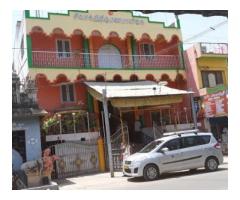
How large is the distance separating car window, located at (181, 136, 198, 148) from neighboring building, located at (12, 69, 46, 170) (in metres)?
5.41

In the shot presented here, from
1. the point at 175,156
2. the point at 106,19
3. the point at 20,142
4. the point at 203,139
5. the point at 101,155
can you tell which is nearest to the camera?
the point at 175,156

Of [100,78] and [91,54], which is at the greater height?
[91,54]

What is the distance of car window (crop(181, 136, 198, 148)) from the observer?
14.9m

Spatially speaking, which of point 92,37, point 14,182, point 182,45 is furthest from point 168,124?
point 14,182

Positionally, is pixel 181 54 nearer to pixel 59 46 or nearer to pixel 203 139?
pixel 59 46

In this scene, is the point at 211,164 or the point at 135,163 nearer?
the point at 135,163

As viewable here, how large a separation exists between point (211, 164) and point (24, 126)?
7.22 meters

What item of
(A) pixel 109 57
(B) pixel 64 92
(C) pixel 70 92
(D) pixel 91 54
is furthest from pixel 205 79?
(B) pixel 64 92

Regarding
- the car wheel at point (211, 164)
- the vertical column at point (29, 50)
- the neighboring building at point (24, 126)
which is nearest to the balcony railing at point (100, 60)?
the vertical column at point (29, 50)

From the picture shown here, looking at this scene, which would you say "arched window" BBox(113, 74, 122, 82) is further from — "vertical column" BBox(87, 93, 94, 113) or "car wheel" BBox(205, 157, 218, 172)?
"car wheel" BBox(205, 157, 218, 172)

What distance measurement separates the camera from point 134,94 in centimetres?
1878

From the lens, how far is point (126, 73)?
2122 centimetres

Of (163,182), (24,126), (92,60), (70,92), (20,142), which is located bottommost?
(163,182)

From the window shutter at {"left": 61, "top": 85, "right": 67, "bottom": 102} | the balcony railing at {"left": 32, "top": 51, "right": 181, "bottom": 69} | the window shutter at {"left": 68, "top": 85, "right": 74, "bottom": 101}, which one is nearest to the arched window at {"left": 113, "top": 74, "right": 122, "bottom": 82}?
the balcony railing at {"left": 32, "top": 51, "right": 181, "bottom": 69}
